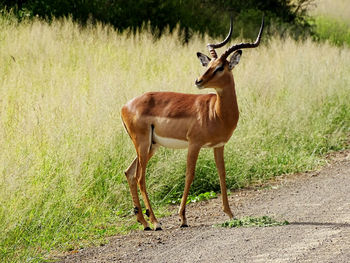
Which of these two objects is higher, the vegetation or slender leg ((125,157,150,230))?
slender leg ((125,157,150,230))

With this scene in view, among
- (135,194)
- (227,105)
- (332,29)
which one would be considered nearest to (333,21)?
(332,29)

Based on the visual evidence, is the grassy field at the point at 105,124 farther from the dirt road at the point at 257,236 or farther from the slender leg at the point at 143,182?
the dirt road at the point at 257,236

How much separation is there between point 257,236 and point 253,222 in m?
0.50

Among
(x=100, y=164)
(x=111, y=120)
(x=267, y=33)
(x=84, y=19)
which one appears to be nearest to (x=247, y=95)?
(x=111, y=120)

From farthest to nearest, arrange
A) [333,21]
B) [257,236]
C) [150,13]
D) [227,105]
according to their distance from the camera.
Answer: [333,21] → [150,13] → [227,105] → [257,236]

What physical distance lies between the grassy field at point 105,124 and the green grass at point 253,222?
1027 mm

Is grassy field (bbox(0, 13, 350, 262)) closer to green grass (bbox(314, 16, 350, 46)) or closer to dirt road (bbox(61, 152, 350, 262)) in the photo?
dirt road (bbox(61, 152, 350, 262))

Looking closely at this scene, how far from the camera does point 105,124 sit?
880 centimetres

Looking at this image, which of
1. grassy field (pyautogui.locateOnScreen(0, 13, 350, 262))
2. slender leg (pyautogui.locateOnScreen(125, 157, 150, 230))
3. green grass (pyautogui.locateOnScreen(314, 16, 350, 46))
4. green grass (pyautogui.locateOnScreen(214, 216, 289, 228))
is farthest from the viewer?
green grass (pyautogui.locateOnScreen(314, 16, 350, 46))

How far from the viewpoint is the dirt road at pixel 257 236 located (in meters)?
5.99

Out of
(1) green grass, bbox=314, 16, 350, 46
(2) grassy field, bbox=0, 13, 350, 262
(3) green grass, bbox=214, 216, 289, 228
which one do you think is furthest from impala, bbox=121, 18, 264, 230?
(1) green grass, bbox=314, 16, 350, 46

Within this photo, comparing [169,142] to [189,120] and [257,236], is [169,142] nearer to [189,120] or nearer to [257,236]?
[189,120]

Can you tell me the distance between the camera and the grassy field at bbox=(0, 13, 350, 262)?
6.85 metres

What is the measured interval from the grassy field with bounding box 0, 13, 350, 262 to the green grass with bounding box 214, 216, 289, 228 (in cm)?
103
